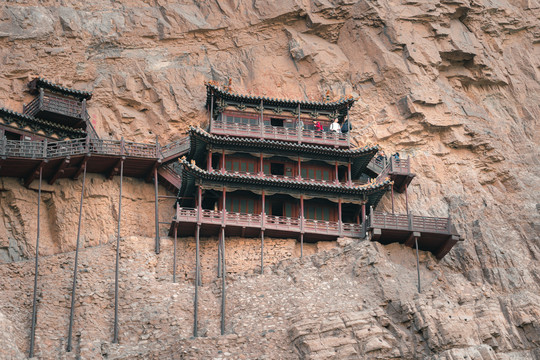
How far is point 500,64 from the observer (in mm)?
63844

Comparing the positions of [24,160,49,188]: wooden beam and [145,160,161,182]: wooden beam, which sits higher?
[145,160,161,182]: wooden beam

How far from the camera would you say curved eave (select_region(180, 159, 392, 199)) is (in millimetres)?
49812

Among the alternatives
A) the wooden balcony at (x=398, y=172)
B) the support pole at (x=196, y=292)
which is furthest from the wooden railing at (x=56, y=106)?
the wooden balcony at (x=398, y=172)

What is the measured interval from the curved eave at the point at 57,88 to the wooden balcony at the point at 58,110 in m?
0.40

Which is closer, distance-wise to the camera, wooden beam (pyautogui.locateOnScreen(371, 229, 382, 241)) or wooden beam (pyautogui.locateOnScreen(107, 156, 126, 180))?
wooden beam (pyautogui.locateOnScreen(371, 229, 382, 241))

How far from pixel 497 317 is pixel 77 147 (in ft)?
84.4

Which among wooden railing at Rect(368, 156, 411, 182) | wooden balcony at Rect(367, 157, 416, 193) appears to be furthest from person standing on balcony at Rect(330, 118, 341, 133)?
wooden railing at Rect(368, 156, 411, 182)

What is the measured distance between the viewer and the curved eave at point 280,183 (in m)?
49.8

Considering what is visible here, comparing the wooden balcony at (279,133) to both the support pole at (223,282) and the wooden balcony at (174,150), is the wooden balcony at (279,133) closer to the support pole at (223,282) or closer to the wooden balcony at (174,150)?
the wooden balcony at (174,150)

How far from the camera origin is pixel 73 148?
50.0m

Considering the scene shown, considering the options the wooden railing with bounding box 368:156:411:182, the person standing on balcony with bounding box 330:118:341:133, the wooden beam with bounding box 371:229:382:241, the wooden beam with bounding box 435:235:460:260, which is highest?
the person standing on balcony with bounding box 330:118:341:133

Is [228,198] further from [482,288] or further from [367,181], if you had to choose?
[482,288]

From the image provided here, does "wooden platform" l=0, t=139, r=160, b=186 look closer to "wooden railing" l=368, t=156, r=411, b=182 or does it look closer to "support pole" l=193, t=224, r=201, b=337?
"support pole" l=193, t=224, r=201, b=337

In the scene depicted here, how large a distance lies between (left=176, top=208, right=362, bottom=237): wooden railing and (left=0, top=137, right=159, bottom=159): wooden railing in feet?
17.1
